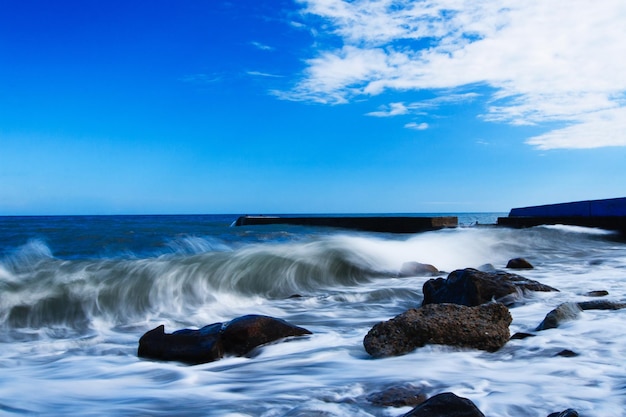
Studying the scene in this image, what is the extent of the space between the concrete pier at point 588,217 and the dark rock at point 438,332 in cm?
1410

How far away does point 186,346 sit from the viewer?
3.53 m

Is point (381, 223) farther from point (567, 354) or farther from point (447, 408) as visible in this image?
point (447, 408)

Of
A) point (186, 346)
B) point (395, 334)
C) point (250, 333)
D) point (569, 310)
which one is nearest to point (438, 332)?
point (395, 334)

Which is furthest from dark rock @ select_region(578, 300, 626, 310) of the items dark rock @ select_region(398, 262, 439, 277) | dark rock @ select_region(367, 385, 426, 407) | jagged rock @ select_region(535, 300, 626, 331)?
dark rock @ select_region(398, 262, 439, 277)

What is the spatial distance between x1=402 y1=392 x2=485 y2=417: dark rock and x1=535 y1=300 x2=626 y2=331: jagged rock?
2160mm

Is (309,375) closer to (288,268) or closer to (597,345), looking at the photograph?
(597,345)

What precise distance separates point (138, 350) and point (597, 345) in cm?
313

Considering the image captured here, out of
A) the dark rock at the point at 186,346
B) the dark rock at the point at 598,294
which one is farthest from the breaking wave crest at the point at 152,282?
the dark rock at the point at 598,294

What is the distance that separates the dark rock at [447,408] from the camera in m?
1.93

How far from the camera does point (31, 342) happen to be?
4539 mm

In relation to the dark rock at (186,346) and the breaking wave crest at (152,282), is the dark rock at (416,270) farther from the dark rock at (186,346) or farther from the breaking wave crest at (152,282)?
the dark rock at (186,346)

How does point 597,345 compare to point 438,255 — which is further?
point 438,255

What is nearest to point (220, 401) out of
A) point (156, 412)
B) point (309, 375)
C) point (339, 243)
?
point (156, 412)

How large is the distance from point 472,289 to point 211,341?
268cm
